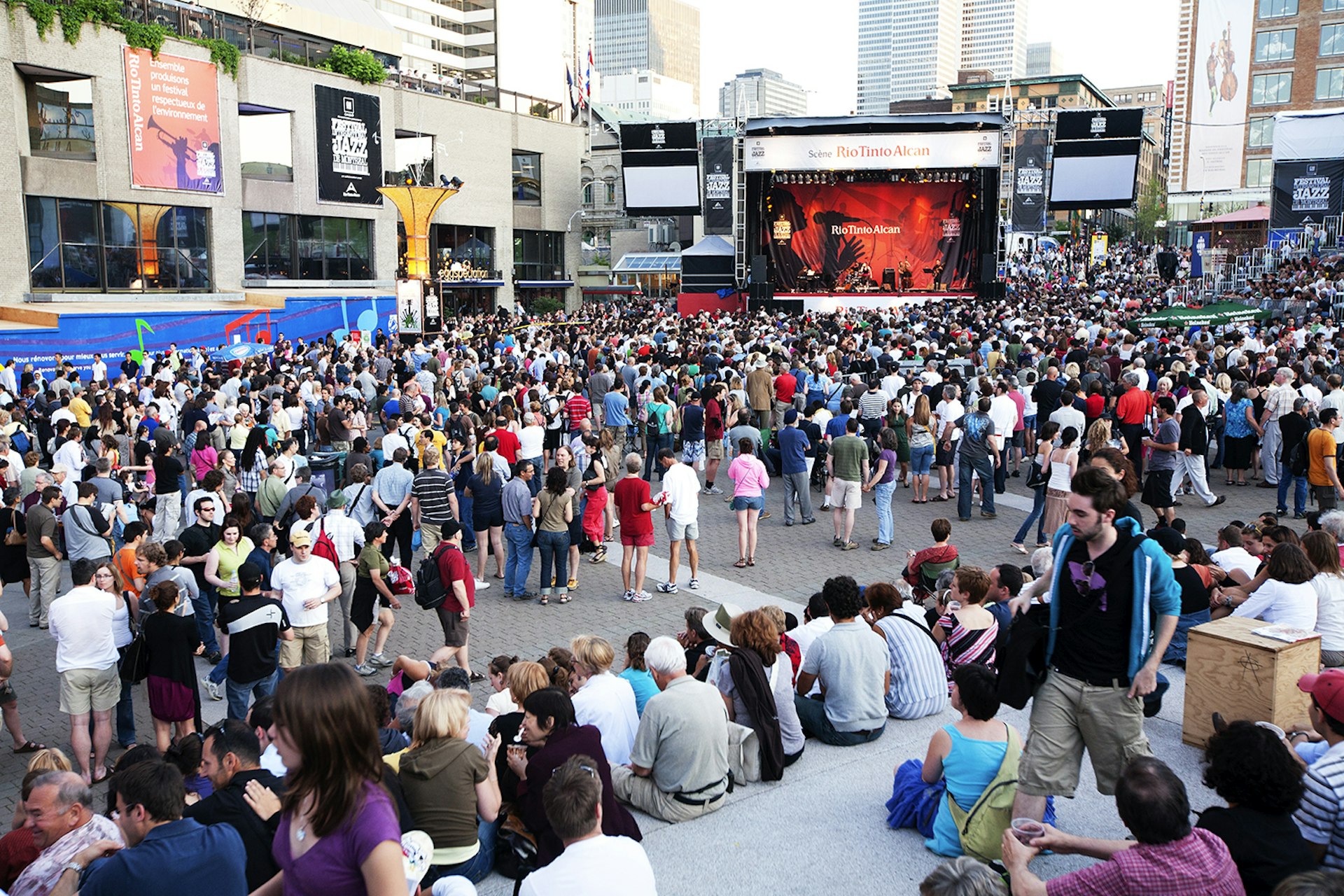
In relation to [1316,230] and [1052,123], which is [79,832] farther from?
[1316,230]

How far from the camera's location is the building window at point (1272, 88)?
55.3 m

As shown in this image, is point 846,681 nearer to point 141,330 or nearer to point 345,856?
point 345,856

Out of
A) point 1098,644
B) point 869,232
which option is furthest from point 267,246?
point 1098,644

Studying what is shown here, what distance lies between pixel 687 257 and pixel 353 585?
31732 mm

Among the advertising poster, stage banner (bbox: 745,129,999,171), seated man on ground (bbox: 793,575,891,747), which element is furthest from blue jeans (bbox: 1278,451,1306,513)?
the advertising poster

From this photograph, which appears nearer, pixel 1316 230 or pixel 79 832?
pixel 79 832

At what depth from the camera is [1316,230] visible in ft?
119

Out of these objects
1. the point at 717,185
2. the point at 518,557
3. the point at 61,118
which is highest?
the point at 61,118

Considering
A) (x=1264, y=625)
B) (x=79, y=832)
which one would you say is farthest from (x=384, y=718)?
(x=1264, y=625)

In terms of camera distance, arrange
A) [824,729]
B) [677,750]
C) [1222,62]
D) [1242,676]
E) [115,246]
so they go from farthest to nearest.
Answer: [1222,62]
[115,246]
[824,729]
[1242,676]
[677,750]

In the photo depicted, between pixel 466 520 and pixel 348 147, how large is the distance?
100 ft

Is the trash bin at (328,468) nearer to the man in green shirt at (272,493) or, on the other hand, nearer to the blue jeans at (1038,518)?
the man in green shirt at (272,493)

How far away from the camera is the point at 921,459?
527 inches

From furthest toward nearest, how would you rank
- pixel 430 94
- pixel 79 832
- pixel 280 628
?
pixel 430 94
pixel 280 628
pixel 79 832
